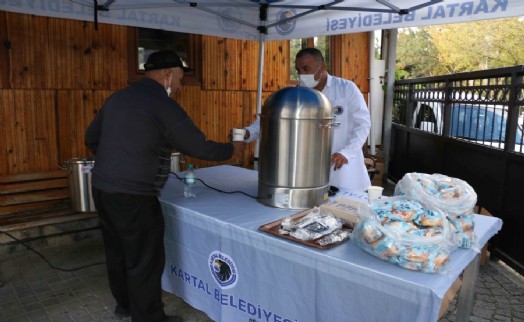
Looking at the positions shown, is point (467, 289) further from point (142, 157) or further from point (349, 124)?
point (142, 157)

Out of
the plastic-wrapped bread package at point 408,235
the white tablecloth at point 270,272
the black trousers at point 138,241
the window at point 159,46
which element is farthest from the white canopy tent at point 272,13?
the plastic-wrapped bread package at point 408,235

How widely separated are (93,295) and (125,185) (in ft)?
4.83

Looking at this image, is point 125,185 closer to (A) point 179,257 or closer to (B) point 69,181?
(A) point 179,257

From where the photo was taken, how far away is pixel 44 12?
3.09 meters

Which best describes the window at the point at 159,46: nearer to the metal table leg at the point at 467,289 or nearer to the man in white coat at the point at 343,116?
the man in white coat at the point at 343,116

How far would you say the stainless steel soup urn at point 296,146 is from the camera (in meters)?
2.04

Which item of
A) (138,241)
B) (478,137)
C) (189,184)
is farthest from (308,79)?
(478,137)

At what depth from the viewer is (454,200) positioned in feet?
5.65

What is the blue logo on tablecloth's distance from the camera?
6.96 feet

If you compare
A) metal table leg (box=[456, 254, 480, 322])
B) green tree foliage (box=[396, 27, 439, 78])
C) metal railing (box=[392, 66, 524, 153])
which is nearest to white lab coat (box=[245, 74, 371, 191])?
metal table leg (box=[456, 254, 480, 322])

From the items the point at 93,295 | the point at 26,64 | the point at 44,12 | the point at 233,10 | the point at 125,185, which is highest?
the point at 233,10

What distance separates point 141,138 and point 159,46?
3.38 meters

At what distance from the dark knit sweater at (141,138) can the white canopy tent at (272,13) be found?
1.48m

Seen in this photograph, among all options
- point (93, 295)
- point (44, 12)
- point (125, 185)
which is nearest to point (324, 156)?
point (125, 185)
